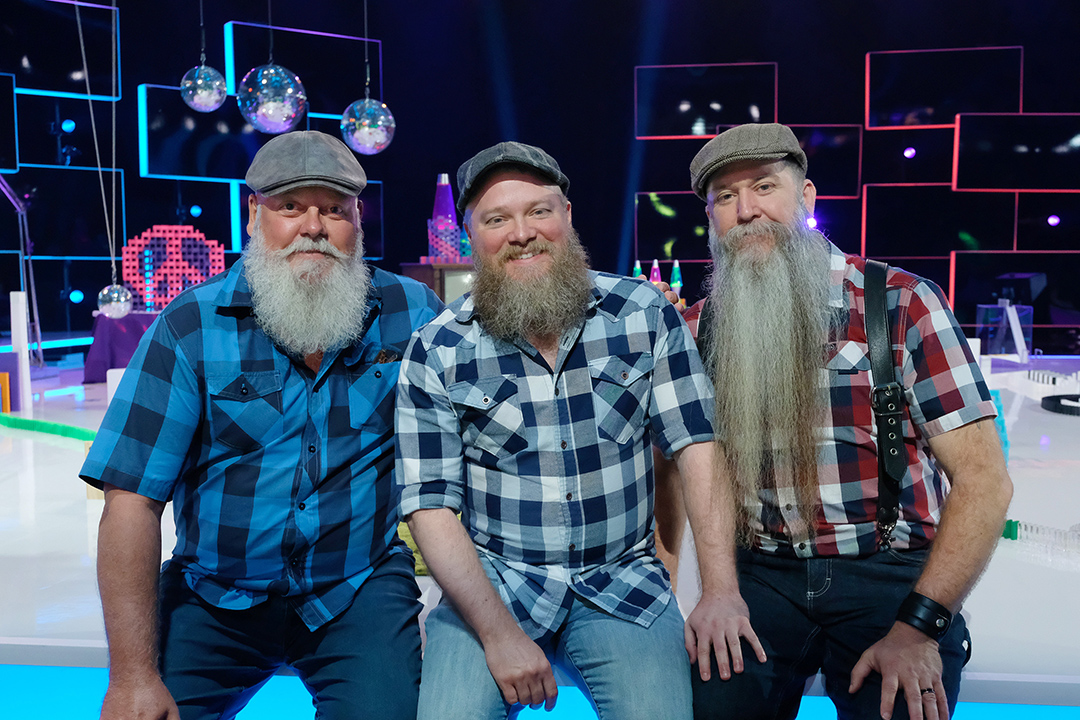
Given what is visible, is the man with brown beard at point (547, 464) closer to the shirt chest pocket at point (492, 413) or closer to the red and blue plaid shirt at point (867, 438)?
the shirt chest pocket at point (492, 413)

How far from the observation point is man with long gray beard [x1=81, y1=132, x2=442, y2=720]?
1718 millimetres

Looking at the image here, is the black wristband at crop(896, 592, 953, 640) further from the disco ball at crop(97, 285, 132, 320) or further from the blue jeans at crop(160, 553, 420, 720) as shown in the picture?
the disco ball at crop(97, 285, 132, 320)

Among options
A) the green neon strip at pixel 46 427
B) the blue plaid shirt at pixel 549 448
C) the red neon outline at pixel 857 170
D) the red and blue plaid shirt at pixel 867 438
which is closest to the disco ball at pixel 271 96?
the green neon strip at pixel 46 427

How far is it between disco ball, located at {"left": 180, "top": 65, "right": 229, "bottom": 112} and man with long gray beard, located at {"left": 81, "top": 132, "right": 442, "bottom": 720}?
397cm

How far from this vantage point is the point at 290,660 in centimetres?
186

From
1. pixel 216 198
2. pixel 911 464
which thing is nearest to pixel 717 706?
pixel 911 464

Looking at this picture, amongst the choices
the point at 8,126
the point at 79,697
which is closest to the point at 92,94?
the point at 8,126

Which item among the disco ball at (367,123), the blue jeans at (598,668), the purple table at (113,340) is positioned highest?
the disco ball at (367,123)

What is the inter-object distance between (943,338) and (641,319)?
2.04ft

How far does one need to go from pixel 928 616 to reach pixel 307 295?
145cm

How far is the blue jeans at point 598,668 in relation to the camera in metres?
1.59

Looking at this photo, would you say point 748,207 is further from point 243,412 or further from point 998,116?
point 998,116

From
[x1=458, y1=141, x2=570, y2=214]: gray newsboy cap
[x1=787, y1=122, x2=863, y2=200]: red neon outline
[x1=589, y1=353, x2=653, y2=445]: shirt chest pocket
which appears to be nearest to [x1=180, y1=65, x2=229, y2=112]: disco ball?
[x1=458, y1=141, x2=570, y2=214]: gray newsboy cap

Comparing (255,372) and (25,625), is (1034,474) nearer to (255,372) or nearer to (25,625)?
(255,372)
